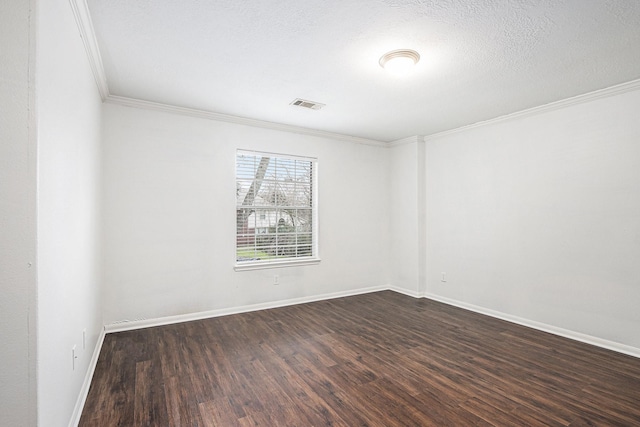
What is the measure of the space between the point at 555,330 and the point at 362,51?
141 inches

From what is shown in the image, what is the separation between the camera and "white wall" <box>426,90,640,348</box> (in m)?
3.12

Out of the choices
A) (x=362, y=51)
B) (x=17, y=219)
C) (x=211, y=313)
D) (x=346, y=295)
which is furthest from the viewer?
(x=346, y=295)

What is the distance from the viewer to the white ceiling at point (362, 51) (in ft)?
6.64

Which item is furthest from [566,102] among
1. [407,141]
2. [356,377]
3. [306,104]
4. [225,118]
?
[225,118]

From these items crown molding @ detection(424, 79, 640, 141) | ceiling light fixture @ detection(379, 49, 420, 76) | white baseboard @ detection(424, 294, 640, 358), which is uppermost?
ceiling light fixture @ detection(379, 49, 420, 76)

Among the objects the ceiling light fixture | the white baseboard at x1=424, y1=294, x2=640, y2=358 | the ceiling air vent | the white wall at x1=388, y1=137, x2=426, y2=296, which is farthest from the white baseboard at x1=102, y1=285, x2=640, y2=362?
the ceiling light fixture

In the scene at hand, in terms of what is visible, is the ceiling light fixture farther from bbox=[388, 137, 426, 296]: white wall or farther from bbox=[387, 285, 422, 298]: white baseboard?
bbox=[387, 285, 422, 298]: white baseboard

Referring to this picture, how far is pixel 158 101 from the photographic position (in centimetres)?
369

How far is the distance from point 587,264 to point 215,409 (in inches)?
149

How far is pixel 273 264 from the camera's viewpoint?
453 centimetres

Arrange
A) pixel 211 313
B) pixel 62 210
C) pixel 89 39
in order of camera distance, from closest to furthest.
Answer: pixel 62 210, pixel 89 39, pixel 211 313

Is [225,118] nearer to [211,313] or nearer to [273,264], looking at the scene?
[273,264]

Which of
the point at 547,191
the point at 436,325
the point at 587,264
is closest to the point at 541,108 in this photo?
the point at 547,191

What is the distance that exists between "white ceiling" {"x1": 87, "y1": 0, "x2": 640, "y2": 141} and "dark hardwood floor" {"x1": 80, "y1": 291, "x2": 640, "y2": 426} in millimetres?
2564
